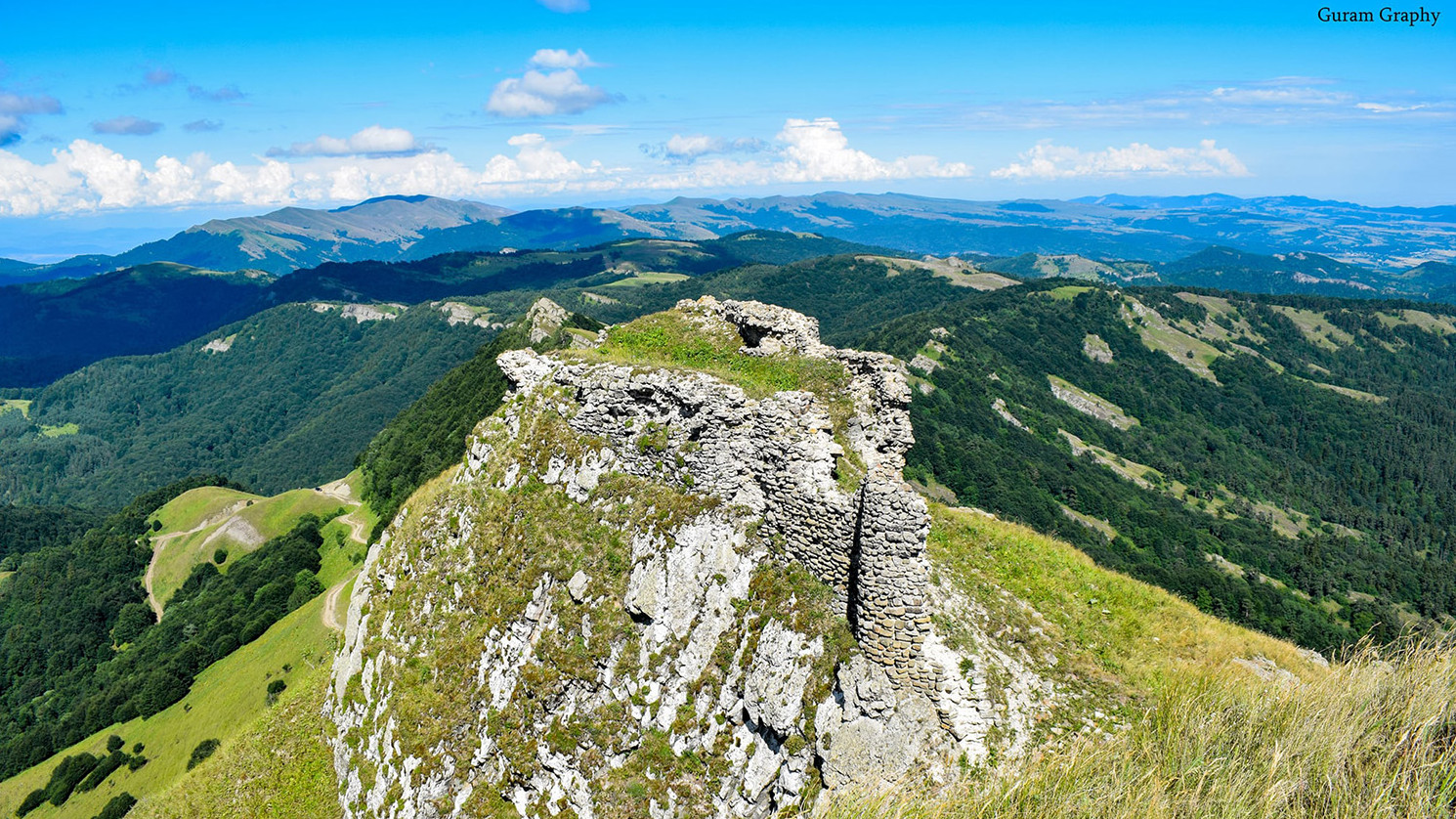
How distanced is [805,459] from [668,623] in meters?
6.73

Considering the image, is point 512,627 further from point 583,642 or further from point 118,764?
point 118,764

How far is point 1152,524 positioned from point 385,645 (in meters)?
173

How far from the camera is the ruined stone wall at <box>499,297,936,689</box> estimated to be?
16.9 m

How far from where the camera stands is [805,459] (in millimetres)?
20125

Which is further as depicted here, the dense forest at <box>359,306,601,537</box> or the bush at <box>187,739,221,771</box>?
the dense forest at <box>359,306,601,537</box>

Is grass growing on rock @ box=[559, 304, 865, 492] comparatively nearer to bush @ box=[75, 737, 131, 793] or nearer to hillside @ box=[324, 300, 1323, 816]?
hillside @ box=[324, 300, 1323, 816]

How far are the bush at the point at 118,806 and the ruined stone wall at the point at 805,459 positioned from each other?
56987 millimetres

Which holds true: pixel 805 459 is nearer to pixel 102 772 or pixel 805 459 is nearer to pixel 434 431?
pixel 102 772

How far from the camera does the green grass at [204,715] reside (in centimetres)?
5572

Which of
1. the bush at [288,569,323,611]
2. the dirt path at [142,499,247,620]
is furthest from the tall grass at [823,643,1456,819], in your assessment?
the dirt path at [142,499,247,620]

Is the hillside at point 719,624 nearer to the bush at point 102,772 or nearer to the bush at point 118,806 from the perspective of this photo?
the bush at point 118,806

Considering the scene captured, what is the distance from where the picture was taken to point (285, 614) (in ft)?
255

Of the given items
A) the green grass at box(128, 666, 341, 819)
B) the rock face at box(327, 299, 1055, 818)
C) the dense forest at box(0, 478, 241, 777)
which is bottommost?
the dense forest at box(0, 478, 241, 777)

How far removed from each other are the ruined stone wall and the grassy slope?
10411cm
